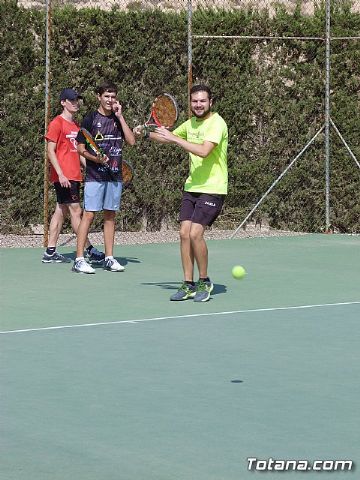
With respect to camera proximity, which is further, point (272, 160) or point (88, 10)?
point (272, 160)

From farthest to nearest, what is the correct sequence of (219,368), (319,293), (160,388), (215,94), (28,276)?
(215,94)
(28,276)
(319,293)
(219,368)
(160,388)

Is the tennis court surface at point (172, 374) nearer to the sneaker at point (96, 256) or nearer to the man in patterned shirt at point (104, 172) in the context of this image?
the man in patterned shirt at point (104, 172)

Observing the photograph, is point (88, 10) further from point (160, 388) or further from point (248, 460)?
point (248, 460)

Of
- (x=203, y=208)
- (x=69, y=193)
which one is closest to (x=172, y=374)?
(x=203, y=208)

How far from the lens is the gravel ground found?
1435 cm

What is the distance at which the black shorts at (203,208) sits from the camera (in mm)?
10086

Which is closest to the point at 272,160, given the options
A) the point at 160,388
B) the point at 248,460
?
the point at 160,388

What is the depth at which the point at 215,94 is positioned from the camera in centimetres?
1584

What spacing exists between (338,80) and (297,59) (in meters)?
0.59

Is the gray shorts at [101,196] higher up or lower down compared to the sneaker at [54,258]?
higher up
